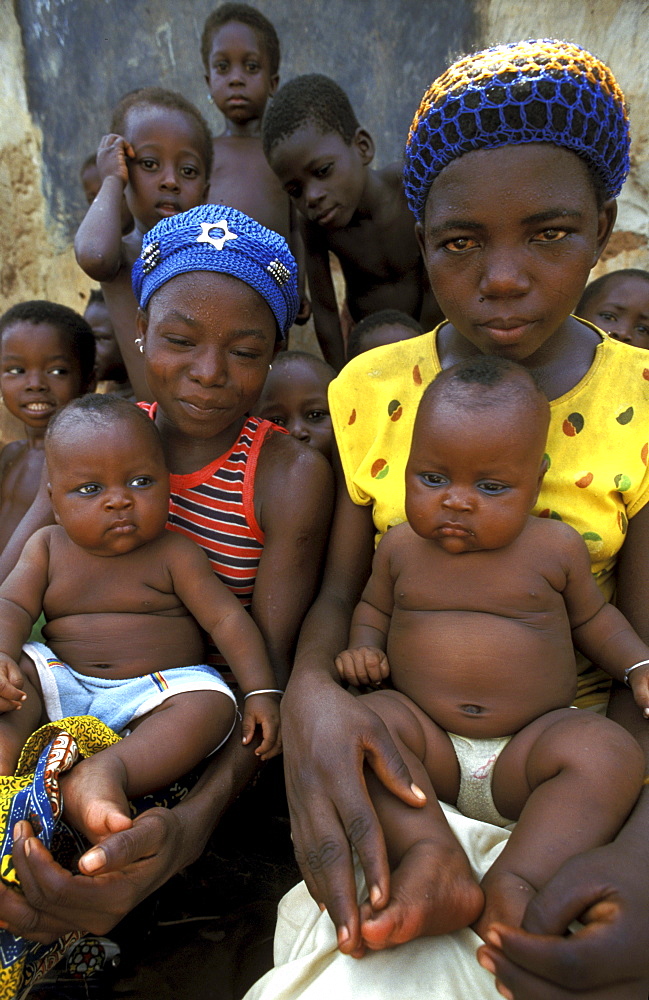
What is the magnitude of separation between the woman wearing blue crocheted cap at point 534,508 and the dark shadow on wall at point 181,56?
3.41m

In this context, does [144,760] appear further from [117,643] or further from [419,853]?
[419,853]

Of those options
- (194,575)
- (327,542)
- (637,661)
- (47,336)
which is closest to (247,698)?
(194,575)

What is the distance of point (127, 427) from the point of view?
205 cm

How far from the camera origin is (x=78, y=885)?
1.46 meters

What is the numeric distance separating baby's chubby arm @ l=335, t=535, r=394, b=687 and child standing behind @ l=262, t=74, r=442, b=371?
100 inches

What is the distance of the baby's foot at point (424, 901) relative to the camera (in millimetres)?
1270

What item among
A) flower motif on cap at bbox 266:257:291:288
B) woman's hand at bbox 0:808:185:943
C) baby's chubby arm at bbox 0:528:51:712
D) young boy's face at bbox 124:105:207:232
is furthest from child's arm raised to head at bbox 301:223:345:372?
woman's hand at bbox 0:808:185:943

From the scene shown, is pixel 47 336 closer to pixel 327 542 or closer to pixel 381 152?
pixel 327 542

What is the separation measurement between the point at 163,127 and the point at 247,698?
8.34ft

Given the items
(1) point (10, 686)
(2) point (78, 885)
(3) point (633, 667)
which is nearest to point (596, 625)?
(3) point (633, 667)

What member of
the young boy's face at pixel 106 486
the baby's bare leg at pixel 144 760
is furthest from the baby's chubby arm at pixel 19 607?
the baby's bare leg at pixel 144 760

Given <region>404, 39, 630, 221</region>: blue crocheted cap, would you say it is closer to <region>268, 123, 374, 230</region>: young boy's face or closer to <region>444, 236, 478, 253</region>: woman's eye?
<region>444, 236, 478, 253</region>: woman's eye

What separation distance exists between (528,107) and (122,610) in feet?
4.80

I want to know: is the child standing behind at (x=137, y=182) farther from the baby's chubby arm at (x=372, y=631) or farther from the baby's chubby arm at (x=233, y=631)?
the baby's chubby arm at (x=372, y=631)
